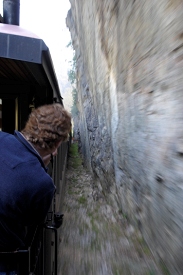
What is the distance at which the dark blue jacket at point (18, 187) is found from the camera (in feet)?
4.71

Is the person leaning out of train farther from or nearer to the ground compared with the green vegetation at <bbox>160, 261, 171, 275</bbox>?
farther from the ground

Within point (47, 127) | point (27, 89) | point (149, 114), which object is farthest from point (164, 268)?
point (27, 89)

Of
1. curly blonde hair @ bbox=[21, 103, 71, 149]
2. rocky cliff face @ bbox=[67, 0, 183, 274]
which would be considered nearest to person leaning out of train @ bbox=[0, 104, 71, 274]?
curly blonde hair @ bbox=[21, 103, 71, 149]

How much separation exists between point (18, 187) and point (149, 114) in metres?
2.41

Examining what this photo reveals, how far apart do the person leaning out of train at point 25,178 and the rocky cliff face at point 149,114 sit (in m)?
1.37

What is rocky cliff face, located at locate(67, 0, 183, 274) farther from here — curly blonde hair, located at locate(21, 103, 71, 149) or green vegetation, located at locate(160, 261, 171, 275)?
curly blonde hair, located at locate(21, 103, 71, 149)

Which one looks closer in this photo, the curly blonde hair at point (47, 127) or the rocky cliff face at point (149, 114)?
the curly blonde hair at point (47, 127)

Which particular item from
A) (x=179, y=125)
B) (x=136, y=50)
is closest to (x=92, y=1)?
(x=136, y=50)

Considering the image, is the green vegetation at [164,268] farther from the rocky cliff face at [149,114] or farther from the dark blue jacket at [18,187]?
the dark blue jacket at [18,187]

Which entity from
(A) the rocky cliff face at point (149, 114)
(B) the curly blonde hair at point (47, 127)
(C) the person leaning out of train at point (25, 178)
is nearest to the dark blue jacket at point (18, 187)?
(C) the person leaning out of train at point (25, 178)

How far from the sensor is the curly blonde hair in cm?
167

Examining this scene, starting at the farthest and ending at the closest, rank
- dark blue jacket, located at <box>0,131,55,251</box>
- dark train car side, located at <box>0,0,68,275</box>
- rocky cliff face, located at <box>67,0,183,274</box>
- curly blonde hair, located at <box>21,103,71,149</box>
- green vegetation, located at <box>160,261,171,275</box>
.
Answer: green vegetation, located at <box>160,261,171,275</box>, rocky cliff face, located at <box>67,0,183,274</box>, dark train car side, located at <box>0,0,68,275</box>, curly blonde hair, located at <box>21,103,71,149</box>, dark blue jacket, located at <box>0,131,55,251</box>

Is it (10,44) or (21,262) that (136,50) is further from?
(21,262)

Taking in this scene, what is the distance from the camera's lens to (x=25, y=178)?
1426 mm
